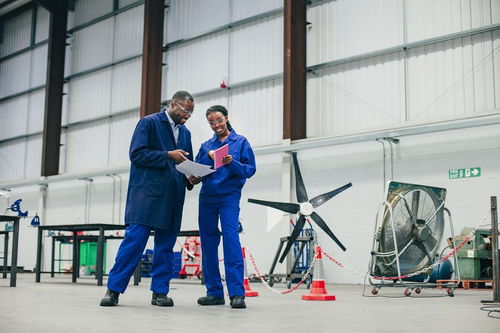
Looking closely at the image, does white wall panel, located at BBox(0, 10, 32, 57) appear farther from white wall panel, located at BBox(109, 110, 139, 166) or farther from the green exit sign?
the green exit sign

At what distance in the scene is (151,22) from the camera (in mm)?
16281

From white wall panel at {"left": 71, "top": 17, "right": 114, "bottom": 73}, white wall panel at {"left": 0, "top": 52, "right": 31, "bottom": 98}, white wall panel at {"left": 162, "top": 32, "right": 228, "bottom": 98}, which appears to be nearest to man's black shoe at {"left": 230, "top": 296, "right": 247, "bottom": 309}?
white wall panel at {"left": 162, "top": 32, "right": 228, "bottom": 98}

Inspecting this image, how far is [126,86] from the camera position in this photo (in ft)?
57.4

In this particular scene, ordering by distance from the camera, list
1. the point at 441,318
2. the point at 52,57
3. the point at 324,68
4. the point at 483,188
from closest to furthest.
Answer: the point at 441,318, the point at 483,188, the point at 324,68, the point at 52,57

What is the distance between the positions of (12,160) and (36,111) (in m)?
2.01

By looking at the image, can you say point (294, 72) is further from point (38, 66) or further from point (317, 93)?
point (38, 66)

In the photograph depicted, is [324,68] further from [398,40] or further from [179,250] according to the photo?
[179,250]

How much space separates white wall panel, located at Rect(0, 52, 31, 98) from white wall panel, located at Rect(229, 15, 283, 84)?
8.92 metres

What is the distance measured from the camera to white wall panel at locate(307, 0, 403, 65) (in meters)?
12.3

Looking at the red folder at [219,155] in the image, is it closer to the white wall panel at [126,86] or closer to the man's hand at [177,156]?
the man's hand at [177,156]

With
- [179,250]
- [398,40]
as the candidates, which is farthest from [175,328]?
[179,250]

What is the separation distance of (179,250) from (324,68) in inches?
235

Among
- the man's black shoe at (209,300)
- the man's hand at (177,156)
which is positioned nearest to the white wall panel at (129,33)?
the man's hand at (177,156)

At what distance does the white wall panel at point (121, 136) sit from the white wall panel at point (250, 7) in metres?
4.08
